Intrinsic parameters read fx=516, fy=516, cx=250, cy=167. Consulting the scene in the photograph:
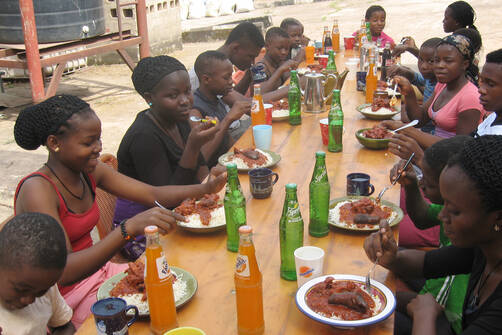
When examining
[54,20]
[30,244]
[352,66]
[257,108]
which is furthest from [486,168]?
[54,20]

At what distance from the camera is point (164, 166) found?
3576 millimetres

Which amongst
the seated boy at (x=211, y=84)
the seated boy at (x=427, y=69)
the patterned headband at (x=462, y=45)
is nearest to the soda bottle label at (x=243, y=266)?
the seated boy at (x=211, y=84)

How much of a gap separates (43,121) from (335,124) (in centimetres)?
204

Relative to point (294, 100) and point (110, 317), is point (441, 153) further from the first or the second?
point (294, 100)

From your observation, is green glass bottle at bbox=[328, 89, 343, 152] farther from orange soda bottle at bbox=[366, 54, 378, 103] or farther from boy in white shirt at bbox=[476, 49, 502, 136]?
orange soda bottle at bbox=[366, 54, 378, 103]

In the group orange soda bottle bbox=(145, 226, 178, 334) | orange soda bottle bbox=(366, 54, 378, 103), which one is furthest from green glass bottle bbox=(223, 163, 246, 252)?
orange soda bottle bbox=(366, 54, 378, 103)

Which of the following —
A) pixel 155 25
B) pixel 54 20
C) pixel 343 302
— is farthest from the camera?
pixel 155 25

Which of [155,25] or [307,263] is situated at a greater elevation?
[155,25]

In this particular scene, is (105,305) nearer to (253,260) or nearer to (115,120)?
(253,260)

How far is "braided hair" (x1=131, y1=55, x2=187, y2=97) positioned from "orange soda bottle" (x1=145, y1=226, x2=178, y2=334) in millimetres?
2019

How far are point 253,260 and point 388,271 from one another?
2.62 feet

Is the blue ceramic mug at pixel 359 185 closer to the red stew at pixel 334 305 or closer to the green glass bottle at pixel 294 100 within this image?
the red stew at pixel 334 305

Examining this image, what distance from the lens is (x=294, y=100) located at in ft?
14.7

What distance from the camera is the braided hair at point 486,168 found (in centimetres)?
184
